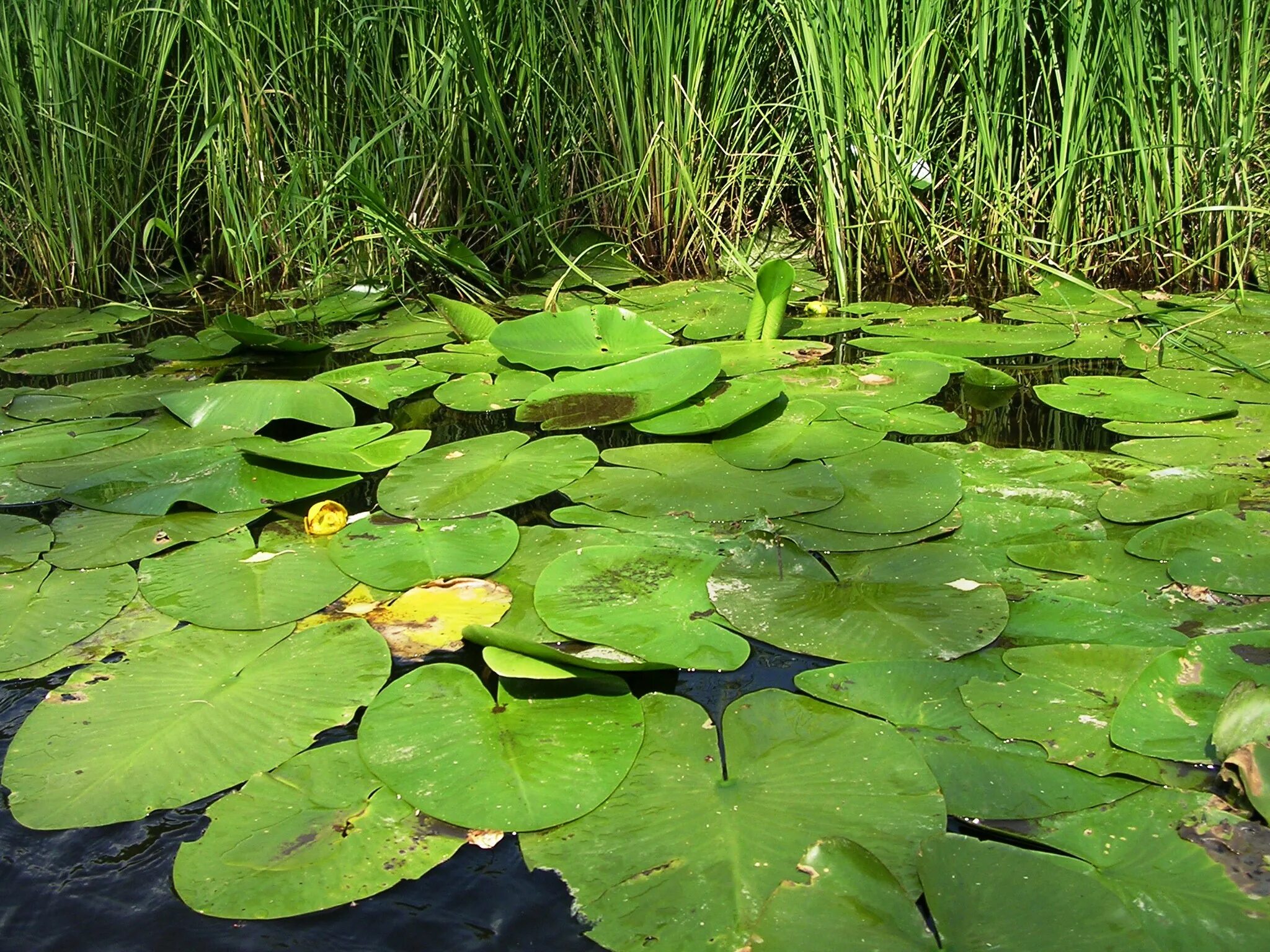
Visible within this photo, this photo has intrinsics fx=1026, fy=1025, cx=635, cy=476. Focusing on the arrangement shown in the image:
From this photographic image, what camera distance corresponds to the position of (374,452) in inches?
69.6

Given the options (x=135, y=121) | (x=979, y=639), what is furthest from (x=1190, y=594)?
(x=135, y=121)

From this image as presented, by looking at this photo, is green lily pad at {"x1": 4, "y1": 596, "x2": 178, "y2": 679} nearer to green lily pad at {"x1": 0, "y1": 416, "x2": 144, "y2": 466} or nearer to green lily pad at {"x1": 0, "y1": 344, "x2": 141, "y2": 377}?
green lily pad at {"x1": 0, "y1": 416, "x2": 144, "y2": 466}

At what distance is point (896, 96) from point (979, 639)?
1948mm

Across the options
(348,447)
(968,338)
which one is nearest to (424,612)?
(348,447)

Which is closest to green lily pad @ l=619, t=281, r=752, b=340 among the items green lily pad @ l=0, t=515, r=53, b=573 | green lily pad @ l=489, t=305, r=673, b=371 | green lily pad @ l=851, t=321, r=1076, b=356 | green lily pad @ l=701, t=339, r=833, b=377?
green lily pad @ l=701, t=339, r=833, b=377

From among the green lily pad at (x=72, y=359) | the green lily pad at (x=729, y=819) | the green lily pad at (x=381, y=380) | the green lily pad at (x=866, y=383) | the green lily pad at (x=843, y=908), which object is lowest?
the green lily pad at (x=729, y=819)

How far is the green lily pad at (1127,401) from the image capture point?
181cm

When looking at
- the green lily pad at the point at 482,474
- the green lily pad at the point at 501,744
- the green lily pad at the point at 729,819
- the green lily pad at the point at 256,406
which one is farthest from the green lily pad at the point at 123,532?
Result: the green lily pad at the point at 729,819

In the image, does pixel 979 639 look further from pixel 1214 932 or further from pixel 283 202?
pixel 283 202

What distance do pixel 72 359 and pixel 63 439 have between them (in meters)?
0.73

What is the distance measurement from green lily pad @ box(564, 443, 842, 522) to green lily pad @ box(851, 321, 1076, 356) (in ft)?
2.63

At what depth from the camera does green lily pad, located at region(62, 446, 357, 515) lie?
1.58 m

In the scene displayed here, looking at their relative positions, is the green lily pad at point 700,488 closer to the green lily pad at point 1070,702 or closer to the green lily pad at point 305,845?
the green lily pad at point 1070,702

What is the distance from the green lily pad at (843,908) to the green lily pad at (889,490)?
645 mm
